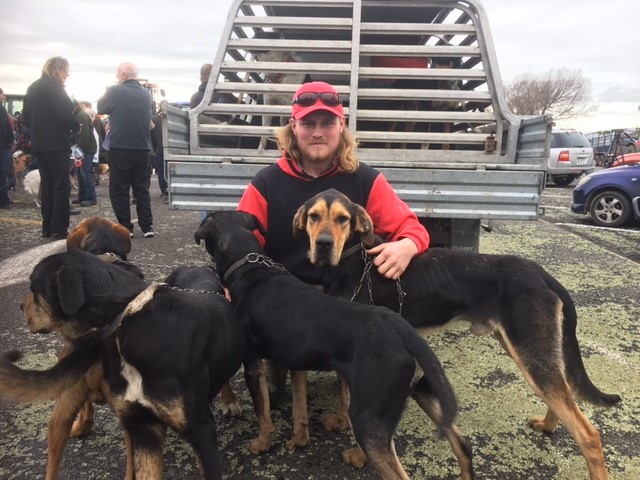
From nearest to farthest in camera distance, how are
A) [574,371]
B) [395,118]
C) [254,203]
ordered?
[574,371]
[254,203]
[395,118]

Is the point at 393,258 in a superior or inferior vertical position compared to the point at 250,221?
inferior

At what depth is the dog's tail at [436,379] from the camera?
6.15 feet

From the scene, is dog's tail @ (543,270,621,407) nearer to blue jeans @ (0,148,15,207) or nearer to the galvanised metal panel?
the galvanised metal panel

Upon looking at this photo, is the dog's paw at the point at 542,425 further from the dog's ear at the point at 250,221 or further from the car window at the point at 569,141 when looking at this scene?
the car window at the point at 569,141

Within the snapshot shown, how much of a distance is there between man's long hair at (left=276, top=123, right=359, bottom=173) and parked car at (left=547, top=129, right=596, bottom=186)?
15630 millimetres

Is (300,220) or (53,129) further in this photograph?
(53,129)

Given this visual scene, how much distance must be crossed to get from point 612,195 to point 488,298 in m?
8.28

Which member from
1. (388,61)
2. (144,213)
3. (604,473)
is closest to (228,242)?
(604,473)

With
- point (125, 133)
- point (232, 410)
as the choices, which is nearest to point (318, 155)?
point (232, 410)

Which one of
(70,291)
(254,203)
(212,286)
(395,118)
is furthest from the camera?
(395,118)

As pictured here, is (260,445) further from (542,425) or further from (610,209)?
(610,209)

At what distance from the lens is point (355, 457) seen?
243cm

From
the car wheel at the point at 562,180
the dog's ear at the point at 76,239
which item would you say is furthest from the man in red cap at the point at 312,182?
the car wheel at the point at 562,180

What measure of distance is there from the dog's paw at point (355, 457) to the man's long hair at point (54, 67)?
6.29 m
